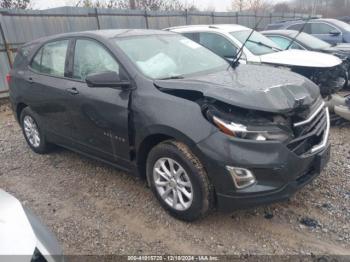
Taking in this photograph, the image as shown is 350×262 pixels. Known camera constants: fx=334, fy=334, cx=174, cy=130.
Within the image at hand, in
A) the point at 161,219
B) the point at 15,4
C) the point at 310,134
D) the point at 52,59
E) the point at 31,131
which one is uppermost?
the point at 15,4

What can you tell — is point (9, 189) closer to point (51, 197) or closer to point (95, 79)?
point (51, 197)

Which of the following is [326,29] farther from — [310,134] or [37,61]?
[37,61]

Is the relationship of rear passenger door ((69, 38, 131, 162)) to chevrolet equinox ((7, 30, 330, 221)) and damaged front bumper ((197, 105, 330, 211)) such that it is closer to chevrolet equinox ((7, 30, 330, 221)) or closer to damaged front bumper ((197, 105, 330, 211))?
chevrolet equinox ((7, 30, 330, 221))

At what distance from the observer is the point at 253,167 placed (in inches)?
103

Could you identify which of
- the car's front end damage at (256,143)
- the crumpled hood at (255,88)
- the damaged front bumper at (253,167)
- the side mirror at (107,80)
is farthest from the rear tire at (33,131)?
the damaged front bumper at (253,167)

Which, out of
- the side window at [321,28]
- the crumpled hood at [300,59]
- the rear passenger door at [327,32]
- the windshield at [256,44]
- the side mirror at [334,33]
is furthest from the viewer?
the side window at [321,28]

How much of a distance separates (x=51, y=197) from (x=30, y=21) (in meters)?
6.61

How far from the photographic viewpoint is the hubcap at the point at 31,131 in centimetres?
488

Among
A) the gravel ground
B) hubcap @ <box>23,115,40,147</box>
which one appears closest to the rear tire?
hubcap @ <box>23,115,40,147</box>

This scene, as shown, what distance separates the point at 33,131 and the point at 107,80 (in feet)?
7.65

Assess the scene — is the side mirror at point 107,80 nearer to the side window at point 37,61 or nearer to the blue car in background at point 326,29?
the side window at point 37,61

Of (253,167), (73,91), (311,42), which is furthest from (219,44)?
(253,167)

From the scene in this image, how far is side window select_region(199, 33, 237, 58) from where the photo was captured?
6824 millimetres

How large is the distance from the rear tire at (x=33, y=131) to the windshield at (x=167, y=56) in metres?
1.97
